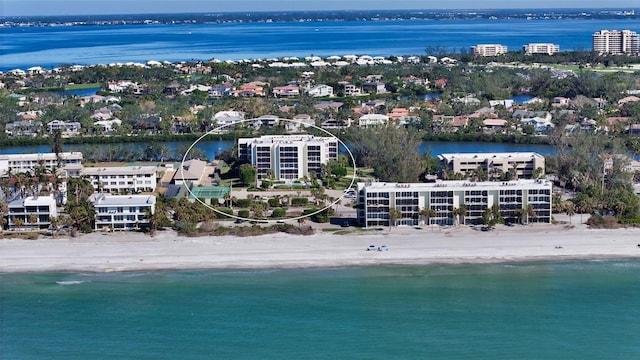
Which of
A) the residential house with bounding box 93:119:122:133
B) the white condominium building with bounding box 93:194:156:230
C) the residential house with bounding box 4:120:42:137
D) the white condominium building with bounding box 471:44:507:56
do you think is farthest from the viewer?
the white condominium building with bounding box 471:44:507:56

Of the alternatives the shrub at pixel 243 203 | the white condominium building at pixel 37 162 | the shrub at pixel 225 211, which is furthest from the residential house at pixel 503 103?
the shrub at pixel 225 211

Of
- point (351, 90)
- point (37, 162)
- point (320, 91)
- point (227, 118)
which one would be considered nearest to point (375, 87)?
point (351, 90)

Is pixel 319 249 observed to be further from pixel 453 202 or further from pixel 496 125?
pixel 496 125

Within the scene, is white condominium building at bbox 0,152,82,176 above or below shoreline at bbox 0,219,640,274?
above

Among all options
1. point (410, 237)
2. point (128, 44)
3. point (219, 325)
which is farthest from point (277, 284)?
point (128, 44)

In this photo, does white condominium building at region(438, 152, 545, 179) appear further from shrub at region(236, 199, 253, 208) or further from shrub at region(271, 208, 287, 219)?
shrub at region(236, 199, 253, 208)

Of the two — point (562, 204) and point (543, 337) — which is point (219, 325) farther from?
point (562, 204)

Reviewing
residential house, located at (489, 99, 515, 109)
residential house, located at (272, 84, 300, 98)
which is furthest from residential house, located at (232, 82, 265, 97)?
residential house, located at (489, 99, 515, 109)
